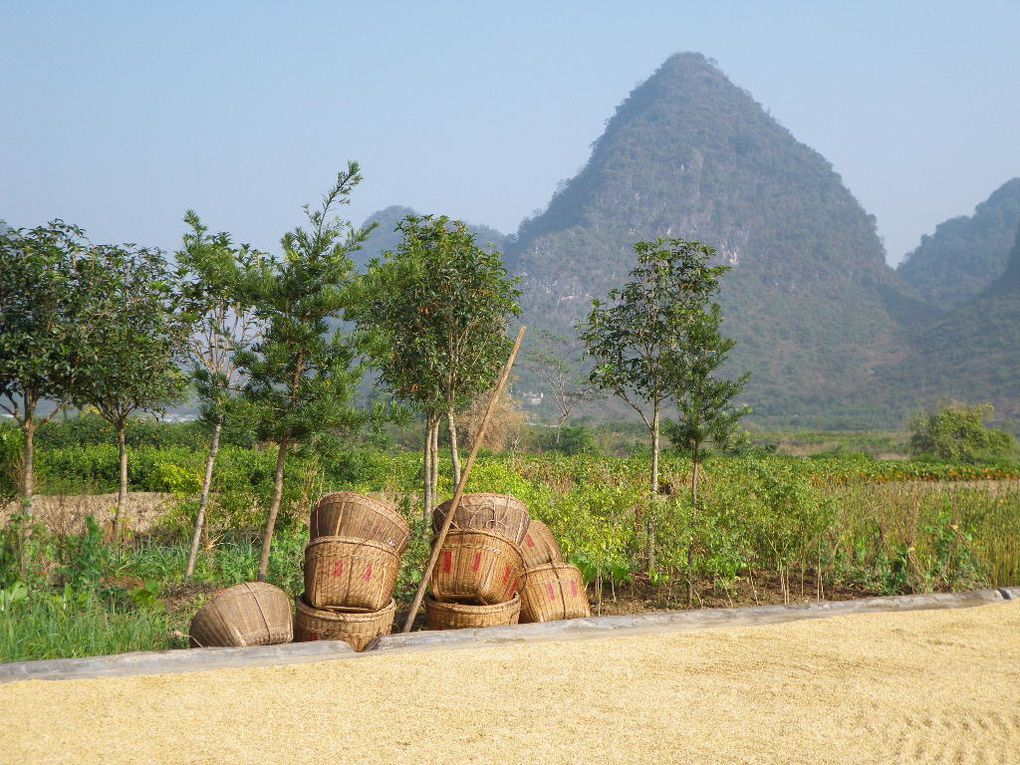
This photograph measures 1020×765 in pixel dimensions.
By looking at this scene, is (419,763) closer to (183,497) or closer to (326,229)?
(326,229)

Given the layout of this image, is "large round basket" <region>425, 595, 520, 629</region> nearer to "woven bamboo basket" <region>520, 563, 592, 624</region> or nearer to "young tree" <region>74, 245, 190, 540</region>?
"woven bamboo basket" <region>520, 563, 592, 624</region>

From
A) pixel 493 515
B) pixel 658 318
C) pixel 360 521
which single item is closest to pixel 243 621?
pixel 360 521

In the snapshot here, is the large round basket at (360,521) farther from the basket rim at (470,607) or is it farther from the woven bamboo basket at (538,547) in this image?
the woven bamboo basket at (538,547)

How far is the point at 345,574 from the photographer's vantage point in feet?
14.9

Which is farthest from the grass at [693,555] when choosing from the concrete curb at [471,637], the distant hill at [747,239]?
the distant hill at [747,239]

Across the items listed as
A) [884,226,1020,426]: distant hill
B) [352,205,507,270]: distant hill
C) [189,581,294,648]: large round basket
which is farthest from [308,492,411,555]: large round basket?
[352,205,507,270]: distant hill

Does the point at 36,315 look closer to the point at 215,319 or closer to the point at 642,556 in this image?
the point at 215,319

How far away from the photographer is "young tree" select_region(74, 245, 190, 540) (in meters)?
6.68

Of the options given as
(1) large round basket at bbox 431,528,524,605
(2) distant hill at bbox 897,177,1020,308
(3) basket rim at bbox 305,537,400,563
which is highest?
(2) distant hill at bbox 897,177,1020,308

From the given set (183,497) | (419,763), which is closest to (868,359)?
(183,497)

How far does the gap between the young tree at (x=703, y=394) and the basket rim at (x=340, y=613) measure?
11.6ft

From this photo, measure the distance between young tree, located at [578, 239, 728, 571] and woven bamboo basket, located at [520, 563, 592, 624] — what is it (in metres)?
2.49

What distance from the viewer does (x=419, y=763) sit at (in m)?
2.89

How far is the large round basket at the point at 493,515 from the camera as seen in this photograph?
4988mm
